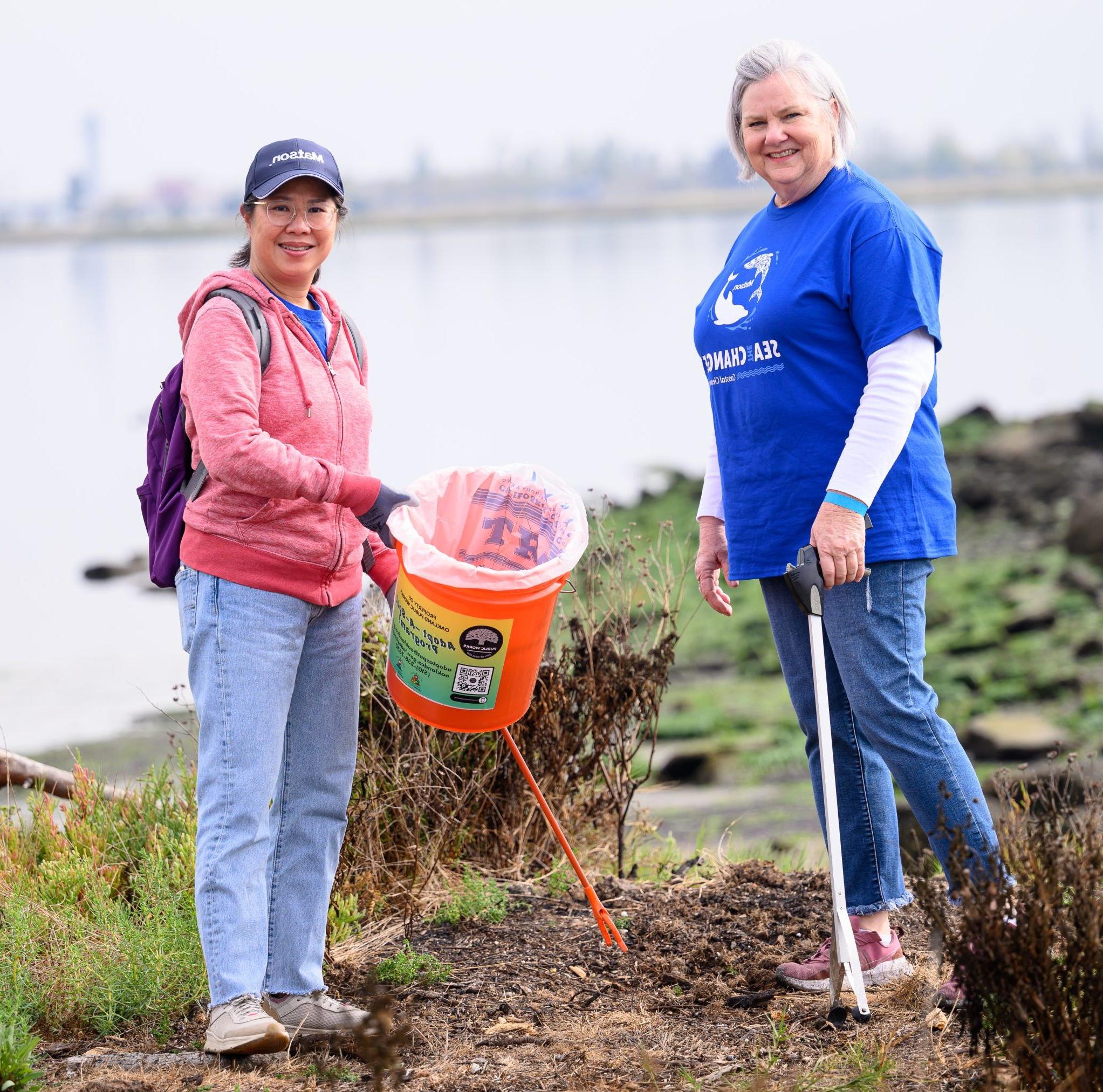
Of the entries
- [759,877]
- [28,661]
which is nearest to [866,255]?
[759,877]

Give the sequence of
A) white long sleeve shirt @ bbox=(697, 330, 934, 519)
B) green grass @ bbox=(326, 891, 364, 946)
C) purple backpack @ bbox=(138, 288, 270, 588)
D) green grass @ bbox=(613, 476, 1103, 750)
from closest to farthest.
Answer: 1. white long sleeve shirt @ bbox=(697, 330, 934, 519)
2. purple backpack @ bbox=(138, 288, 270, 588)
3. green grass @ bbox=(326, 891, 364, 946)
4. green grass @ bbox=(613, 476, 1103, 750)

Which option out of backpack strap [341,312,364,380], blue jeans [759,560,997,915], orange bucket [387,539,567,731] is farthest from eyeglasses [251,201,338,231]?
blue jeans [759,560,997,915]

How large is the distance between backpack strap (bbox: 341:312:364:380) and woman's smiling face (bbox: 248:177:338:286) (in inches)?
8.3

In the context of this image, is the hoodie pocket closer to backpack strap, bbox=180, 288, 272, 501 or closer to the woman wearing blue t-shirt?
backpack strap, bbox=180, 288, 272, 501

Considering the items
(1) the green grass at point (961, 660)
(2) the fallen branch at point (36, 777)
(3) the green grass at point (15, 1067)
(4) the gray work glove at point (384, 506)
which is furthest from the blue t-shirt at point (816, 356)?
(1) the green grass at point (961, 660)

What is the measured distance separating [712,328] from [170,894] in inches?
84.5

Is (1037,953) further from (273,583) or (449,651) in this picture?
(273,583)

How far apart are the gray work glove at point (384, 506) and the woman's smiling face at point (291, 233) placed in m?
0.54

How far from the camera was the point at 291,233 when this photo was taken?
305 cm

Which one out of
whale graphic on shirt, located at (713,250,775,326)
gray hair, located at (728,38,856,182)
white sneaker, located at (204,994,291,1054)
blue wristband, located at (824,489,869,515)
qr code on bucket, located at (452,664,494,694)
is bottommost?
white sneaker, located at (204,994,291,1054)

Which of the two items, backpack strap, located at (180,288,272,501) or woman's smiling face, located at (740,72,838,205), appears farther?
woman's smiling face, located at (740,72,838,205)

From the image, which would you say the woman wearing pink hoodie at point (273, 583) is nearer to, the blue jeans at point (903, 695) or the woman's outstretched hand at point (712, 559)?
the woman's outstretched hand at point (712, 559)

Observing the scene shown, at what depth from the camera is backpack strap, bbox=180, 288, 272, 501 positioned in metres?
2.95

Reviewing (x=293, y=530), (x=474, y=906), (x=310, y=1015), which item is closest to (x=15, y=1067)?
(x=310, y=1015)
